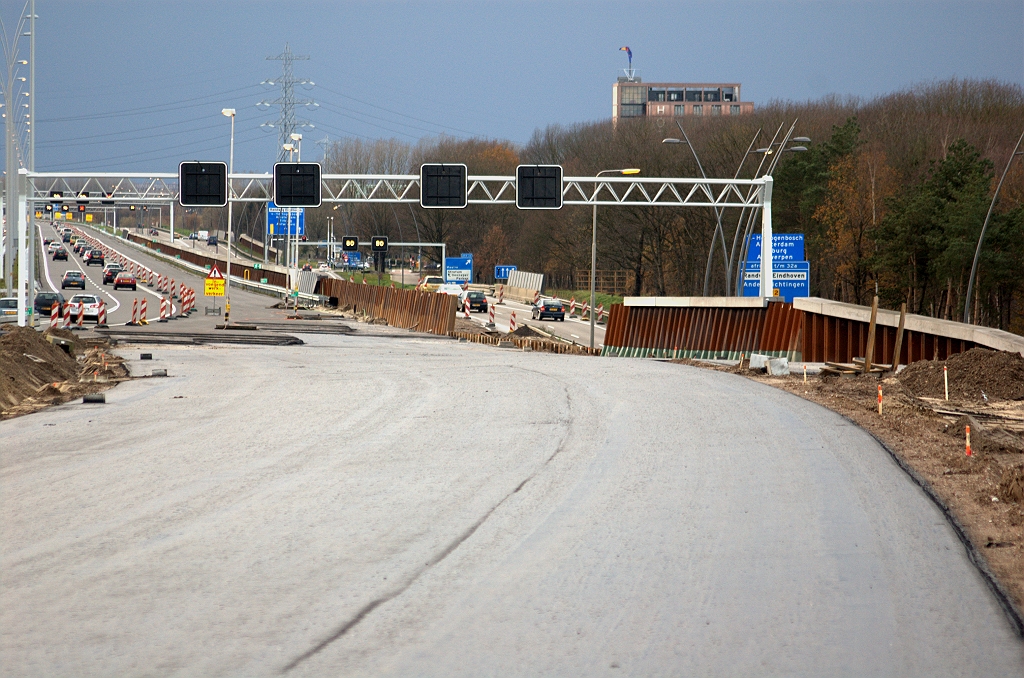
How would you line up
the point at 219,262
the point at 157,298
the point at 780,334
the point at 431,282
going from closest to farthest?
1. the point at 780,334
2. the point at 157,298
3. the point at 431,282
4. the point at 219,262

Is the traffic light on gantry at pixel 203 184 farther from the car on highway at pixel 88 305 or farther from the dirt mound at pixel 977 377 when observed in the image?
the dirt mound at pixel 977 377

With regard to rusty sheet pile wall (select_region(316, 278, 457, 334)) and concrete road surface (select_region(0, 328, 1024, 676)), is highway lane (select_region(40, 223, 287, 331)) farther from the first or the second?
concrete road surface (select_region(0, 328, 1024, 676))

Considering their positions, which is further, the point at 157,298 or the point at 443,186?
the point at 157,298

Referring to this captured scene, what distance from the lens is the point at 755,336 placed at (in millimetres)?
38219

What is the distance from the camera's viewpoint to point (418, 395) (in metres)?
20.9

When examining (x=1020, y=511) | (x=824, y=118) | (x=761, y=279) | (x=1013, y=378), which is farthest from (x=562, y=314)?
(x=1020, y=511)

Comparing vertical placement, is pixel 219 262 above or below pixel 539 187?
below

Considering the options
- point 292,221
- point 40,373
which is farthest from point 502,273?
point 40,373

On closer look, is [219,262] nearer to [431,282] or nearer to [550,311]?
[431,282]

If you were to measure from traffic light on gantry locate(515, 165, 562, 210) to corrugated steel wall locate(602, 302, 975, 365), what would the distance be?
17.3 feet

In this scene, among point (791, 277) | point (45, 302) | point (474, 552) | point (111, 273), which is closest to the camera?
point (474, 552)

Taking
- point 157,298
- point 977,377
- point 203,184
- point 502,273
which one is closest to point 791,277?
point 977,377

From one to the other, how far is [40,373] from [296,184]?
23878 mm

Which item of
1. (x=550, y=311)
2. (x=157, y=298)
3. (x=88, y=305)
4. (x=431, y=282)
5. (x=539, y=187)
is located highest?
(x=539, y=187)
